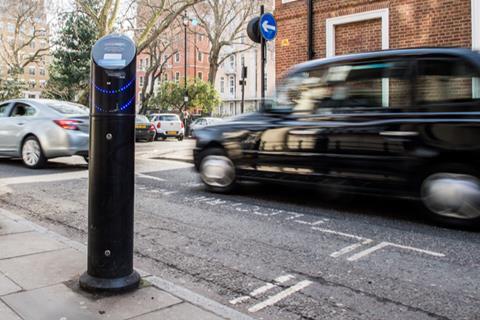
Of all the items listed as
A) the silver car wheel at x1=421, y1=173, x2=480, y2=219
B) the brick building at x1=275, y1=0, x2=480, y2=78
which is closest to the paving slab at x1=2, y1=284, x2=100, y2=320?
the silver car wheel at x1=421, y1=173, x2=480, y2=219

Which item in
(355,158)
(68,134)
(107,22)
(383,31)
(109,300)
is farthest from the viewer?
(107,22)

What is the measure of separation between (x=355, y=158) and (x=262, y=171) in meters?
1.50

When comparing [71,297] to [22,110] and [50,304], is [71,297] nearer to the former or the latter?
[50,304]

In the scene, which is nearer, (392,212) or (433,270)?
(433,270)

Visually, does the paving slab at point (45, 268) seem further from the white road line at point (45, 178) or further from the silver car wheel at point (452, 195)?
the white road line at point (45, 178)

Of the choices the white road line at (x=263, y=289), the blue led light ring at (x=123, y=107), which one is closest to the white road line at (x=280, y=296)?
the white road line at (x=263, y=289)

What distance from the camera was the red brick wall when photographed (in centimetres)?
1273

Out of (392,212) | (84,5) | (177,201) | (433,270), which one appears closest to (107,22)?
(84,5)

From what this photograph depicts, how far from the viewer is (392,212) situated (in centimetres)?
616

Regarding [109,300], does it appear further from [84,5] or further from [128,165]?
[84,5]

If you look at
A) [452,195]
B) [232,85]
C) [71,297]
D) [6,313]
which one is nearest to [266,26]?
[452,195]

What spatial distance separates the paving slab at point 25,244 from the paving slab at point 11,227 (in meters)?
0.15

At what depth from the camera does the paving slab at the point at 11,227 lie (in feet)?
16.0

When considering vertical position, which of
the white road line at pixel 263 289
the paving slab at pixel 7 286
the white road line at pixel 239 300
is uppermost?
the paving slab at pixel 7 286
